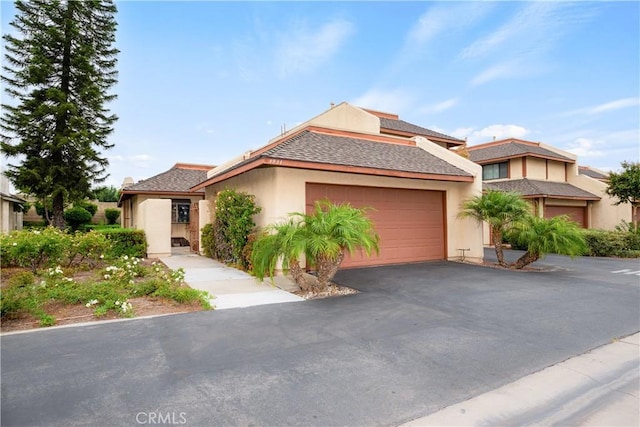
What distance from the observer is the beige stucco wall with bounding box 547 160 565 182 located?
2367cm

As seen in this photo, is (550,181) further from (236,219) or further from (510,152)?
(236,219)

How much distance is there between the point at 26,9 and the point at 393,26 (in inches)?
775

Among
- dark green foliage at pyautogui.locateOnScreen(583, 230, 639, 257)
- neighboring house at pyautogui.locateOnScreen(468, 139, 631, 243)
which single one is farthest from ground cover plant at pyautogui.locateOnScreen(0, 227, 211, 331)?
neighboring house at pyautogui.locateOnScreen(468, 139, 631, 243)

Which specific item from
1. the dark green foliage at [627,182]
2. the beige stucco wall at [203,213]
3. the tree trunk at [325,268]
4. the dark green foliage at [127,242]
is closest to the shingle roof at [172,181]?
the beige stucco wall at [203,213]

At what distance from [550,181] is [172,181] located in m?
24.8

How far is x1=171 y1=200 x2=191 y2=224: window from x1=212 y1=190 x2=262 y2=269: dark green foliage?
30.7ft

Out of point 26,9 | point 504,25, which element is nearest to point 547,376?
point 504,25

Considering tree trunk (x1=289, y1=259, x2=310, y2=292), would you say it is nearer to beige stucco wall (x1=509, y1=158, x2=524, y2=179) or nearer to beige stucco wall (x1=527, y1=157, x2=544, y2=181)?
beige stucco wall (x1=509, y1=158, x2=524, y2=179)

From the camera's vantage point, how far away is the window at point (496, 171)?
23.4 m

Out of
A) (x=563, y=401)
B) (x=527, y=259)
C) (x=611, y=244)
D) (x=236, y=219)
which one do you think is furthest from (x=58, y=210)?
(x=611, y=244)

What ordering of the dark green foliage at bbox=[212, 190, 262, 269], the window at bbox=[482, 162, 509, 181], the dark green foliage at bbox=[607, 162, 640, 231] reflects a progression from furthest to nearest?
the window at bbox=[482, 162, 509, 181] < the dark green foliage at bbox=[607, 162, 640, 231] < the dark green foliage at bbox=[212, 190, 262, 269]

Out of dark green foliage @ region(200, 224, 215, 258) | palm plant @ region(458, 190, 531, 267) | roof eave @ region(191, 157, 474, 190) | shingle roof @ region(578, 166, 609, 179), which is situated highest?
shingle roof @ region(578, 166, 609, 179)

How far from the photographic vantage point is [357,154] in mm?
10836

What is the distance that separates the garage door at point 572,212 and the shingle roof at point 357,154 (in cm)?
1347
